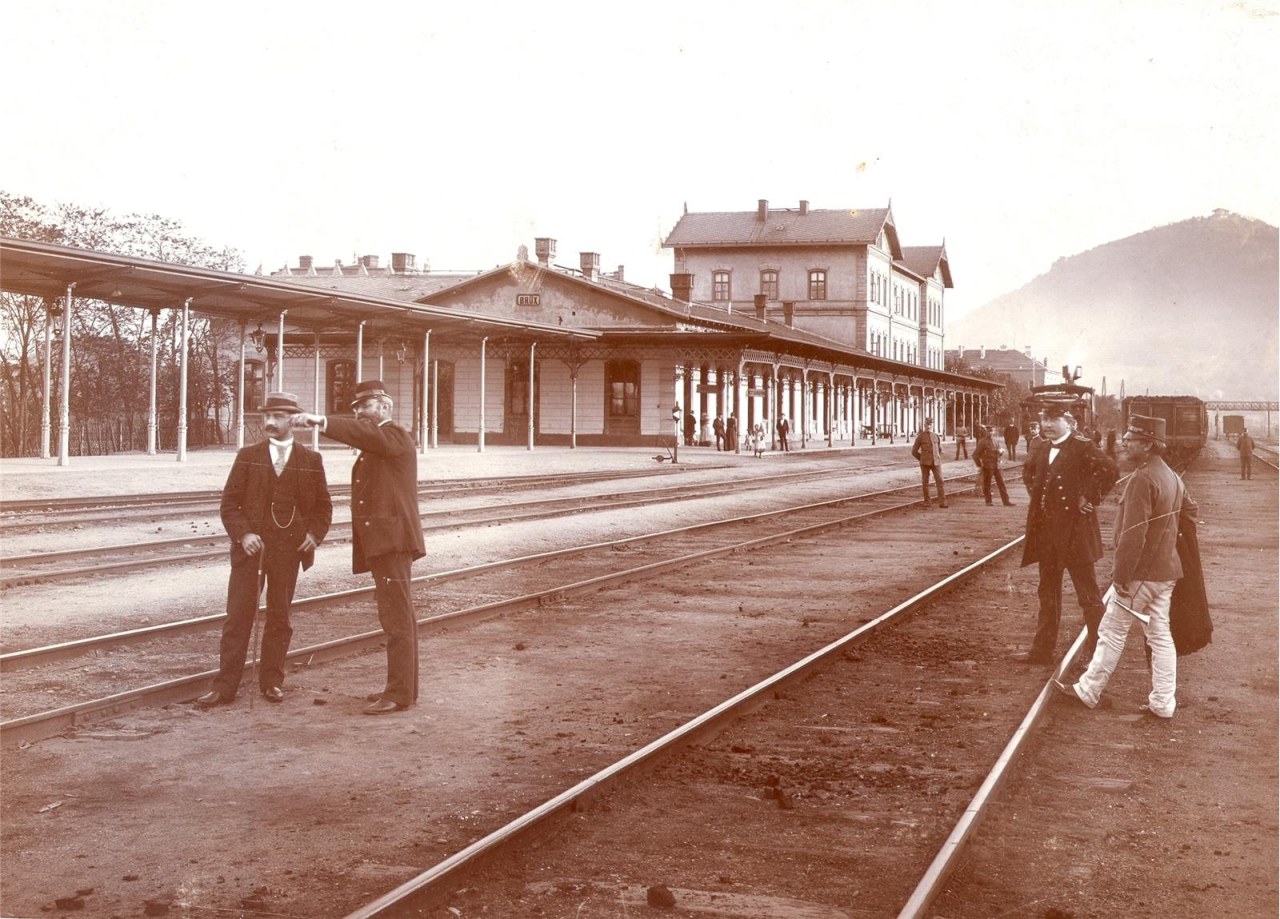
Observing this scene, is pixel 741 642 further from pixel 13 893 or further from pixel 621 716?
pixel 13 893

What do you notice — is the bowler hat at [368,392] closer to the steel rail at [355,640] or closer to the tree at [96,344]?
the steel rail at [355,640]

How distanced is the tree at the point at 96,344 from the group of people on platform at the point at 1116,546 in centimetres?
2483

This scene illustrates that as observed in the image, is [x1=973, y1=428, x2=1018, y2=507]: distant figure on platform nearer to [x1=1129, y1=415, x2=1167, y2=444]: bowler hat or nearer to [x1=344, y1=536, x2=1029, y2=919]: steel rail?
[x1=344, y1=536, x2=1029, y2=919]: steel rail

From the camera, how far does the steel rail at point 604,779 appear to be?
161 inches

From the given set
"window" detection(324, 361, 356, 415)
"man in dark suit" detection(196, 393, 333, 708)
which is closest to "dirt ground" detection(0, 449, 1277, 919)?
"man in dark suit" detection(196, 393, 333, 708)

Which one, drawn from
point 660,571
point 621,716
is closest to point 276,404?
point 621,716

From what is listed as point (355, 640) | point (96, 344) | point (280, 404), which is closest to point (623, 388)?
point (96, 344)

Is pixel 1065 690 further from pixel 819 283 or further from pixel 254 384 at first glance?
pixel 819 283

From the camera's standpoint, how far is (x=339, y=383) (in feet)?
163

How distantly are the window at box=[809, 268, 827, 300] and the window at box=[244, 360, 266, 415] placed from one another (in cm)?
4081

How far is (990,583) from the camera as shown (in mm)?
12930

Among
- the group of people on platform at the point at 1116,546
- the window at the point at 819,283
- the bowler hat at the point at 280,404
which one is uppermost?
the window at the point at 819,283

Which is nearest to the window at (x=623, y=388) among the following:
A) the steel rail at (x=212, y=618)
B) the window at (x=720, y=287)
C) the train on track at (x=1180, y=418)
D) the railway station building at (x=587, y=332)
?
the railway station building at (x=587, y=332)

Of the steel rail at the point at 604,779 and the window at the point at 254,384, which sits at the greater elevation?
the window at the point at 254,384
